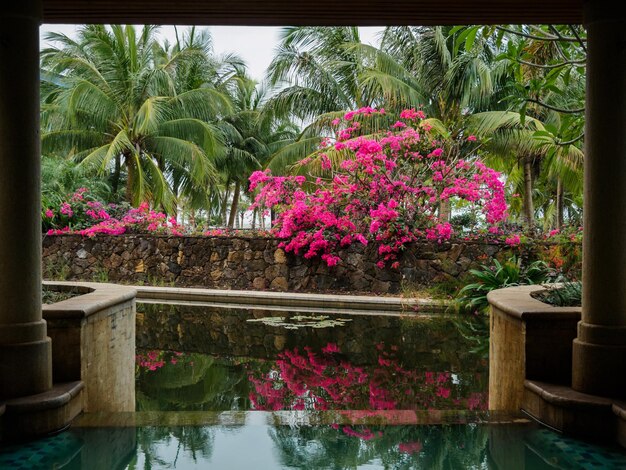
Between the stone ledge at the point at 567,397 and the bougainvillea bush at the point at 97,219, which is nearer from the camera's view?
the stone ledge at the point at 567,397

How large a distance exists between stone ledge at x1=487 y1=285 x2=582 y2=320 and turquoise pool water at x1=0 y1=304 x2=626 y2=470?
698 millimetres

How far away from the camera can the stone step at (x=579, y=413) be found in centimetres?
362

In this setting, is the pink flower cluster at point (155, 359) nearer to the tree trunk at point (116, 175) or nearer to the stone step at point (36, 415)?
the stone step at point (36, 415)

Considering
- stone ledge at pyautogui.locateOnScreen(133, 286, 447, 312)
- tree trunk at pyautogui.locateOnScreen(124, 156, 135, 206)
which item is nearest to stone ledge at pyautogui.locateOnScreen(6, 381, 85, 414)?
stone ledge at pyautogui.locateOnScreen(133, 286, 447, 312)

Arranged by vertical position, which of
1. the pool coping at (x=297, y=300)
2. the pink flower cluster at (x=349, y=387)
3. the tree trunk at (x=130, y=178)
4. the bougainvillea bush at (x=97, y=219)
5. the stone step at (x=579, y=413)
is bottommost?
the pink flower cluster at (x=349, y=387)

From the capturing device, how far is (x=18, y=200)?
3.63m

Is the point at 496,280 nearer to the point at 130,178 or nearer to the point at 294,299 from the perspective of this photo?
the point at 294,299

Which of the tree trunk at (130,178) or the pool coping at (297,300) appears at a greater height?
the tree trunk at (130,178)

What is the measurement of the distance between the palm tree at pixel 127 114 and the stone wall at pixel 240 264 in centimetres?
370

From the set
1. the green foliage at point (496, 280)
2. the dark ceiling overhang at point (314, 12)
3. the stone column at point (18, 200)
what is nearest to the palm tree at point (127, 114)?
the green foliage at point (496, 280)

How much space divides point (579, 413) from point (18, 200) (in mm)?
3598

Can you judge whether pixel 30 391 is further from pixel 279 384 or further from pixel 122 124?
pixel 122 124

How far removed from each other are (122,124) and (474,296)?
43.1ft

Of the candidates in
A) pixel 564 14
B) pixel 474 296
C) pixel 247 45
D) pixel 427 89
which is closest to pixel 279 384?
pixel 564 14
